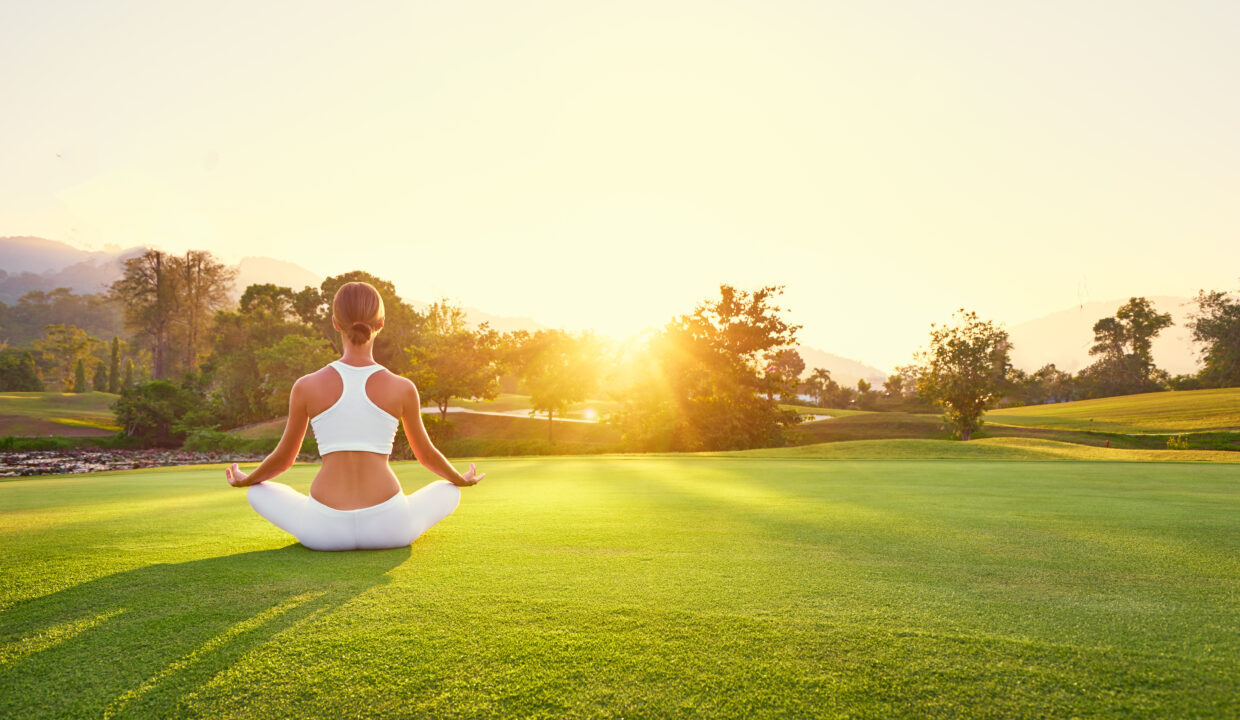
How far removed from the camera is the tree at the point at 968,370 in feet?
114

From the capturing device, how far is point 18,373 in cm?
6588

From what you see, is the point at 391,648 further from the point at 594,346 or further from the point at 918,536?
the point at 594,346

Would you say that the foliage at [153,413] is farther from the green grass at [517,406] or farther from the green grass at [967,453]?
the green grass at [967,453]

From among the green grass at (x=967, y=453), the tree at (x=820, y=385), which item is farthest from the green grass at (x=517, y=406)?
the green grass at (x=967, y=453)

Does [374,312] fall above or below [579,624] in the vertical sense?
above

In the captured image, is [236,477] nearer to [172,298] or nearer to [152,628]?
[152,628]

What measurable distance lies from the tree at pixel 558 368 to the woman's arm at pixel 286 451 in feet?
112

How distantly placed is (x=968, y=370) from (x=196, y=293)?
82051 mm

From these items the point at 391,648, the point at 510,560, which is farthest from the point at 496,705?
the point at 510,560

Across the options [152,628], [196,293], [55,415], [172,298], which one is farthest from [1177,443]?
[196,293]

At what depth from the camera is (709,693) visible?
2.11 metres

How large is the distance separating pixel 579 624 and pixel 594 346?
3855 cm

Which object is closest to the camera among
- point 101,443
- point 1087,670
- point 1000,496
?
point 1087,670

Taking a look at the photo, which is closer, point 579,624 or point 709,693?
point 709,693
